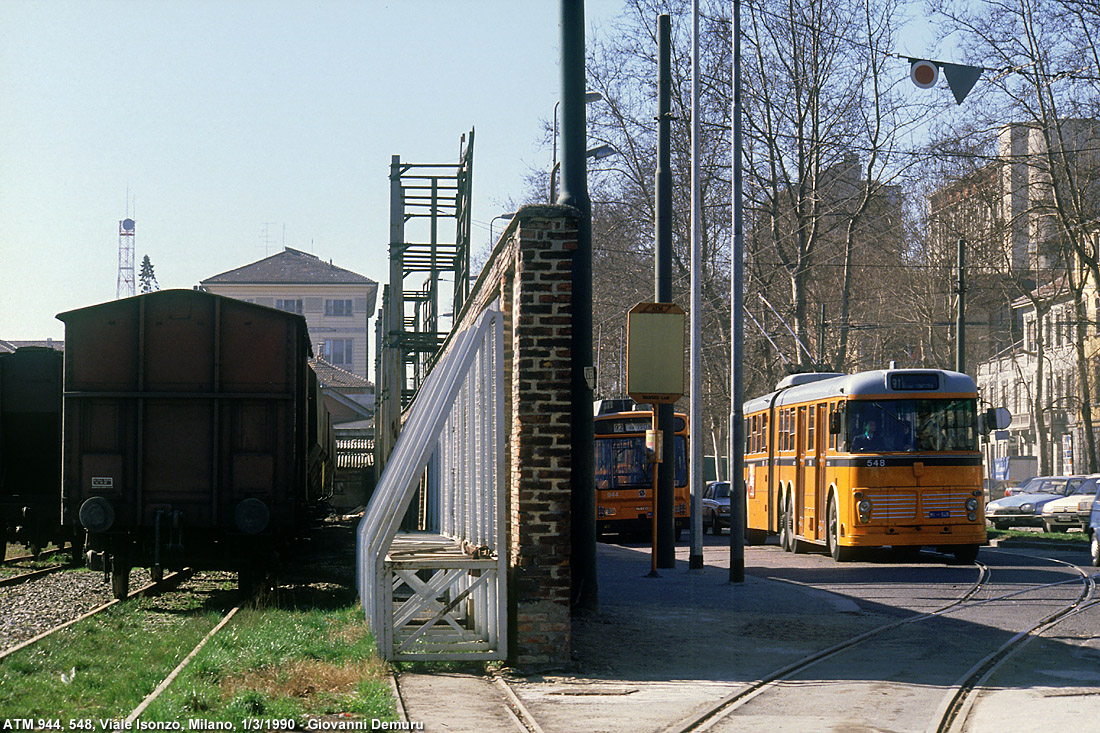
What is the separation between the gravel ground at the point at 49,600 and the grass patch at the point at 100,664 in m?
0.49

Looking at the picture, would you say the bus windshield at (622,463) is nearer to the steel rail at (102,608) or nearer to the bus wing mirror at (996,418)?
the bus wing mirror at (996,418)

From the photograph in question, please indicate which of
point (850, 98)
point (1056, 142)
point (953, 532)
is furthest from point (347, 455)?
point (953, 532)

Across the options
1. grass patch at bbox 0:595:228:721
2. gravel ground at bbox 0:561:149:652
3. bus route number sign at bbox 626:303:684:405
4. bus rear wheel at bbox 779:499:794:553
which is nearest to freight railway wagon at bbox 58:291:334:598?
gravel ground at bbox 0:561:149:652

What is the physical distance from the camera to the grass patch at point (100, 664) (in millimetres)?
8539

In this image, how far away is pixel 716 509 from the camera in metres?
35.4

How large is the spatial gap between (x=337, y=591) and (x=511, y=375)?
7141 mm

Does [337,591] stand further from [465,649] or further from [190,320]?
[465,649]

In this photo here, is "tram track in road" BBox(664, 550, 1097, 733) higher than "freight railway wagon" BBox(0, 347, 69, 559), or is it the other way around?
"freight railway wagon" BBox(0, 347, 69, 559)

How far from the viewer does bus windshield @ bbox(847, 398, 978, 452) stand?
20328 mm

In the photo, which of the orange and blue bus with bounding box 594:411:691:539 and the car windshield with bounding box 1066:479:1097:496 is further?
the car windshield with bounding box 1066:479:1097:496

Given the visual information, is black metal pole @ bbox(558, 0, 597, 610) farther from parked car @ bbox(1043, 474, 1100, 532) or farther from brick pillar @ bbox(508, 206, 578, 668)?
parked car @ bbox(1043, 474, 1100, 532)

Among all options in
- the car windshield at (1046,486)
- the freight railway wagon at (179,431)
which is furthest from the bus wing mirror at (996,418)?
the car windshield at (1046,486)

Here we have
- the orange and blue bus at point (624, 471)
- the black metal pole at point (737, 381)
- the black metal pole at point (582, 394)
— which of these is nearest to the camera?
the black metal pole at point (582, 394)

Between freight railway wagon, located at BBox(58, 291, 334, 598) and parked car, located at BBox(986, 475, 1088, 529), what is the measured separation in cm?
2785
